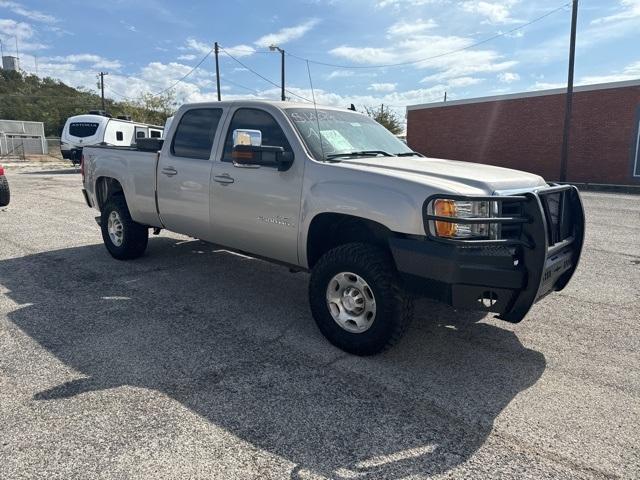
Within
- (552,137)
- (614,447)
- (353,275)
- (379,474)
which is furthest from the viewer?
(552,137)

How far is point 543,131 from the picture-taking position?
84.9 feet

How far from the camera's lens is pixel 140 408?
117 inches

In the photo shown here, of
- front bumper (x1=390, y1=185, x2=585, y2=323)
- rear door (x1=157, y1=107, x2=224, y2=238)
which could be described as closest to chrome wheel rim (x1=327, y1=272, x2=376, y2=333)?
front bumper (x1=390, y1=185, x2=585, y2=323)

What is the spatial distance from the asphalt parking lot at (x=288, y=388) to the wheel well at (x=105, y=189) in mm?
1495

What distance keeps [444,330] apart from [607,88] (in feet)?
79.0

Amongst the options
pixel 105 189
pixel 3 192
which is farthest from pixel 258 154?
pixel 3 192

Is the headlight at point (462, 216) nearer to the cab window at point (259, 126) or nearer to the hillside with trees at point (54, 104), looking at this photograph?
the cab window at point (259, 126)

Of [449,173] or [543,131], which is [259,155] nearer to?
[449,173]

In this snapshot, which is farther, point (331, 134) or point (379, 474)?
point (331, 134)

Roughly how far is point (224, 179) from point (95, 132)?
20062 millimetres

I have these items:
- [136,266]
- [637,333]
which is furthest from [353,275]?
[136,266]

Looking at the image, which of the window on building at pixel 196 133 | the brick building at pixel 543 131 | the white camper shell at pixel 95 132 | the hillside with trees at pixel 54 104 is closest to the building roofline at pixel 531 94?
the brick building at pixel 543 131

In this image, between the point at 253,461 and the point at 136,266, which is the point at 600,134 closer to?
the point at 136,266

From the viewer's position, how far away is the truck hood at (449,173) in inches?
134
